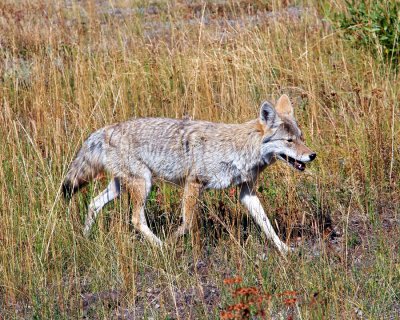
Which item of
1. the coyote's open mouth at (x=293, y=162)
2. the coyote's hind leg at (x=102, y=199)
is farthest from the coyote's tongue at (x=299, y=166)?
the coyote's hind leg at (x=102, y=199)

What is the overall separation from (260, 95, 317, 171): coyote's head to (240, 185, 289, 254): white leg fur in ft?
1.08

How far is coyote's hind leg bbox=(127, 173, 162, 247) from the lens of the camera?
6.48 m

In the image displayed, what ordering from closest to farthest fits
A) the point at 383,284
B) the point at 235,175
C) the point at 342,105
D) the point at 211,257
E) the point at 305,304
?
the point at 305,304
the point at 383,284
the point at 211,257
the point at 235,175
the point at 342,105

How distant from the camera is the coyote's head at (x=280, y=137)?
21.1 feet

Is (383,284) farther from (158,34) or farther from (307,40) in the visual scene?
(158,34)

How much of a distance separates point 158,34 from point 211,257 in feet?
18.0

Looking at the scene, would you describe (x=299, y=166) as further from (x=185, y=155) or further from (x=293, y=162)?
(x=185, y=155)

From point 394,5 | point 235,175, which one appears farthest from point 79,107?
point 394,5

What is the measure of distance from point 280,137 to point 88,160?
5.06 feet

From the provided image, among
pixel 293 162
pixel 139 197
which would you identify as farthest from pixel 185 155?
pixel 293 162

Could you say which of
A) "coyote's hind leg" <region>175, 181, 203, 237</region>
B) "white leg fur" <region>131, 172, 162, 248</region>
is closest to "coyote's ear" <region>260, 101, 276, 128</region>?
"coyote's hind leg" <region>175, 181, 203, 237</region>

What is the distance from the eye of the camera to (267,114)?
6582 millimetres

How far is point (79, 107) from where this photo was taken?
7953 millimetres

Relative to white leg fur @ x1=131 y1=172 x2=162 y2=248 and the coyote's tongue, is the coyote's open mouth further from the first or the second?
white leg fur @ x1=131 y1=172 x2=162 y2=248
